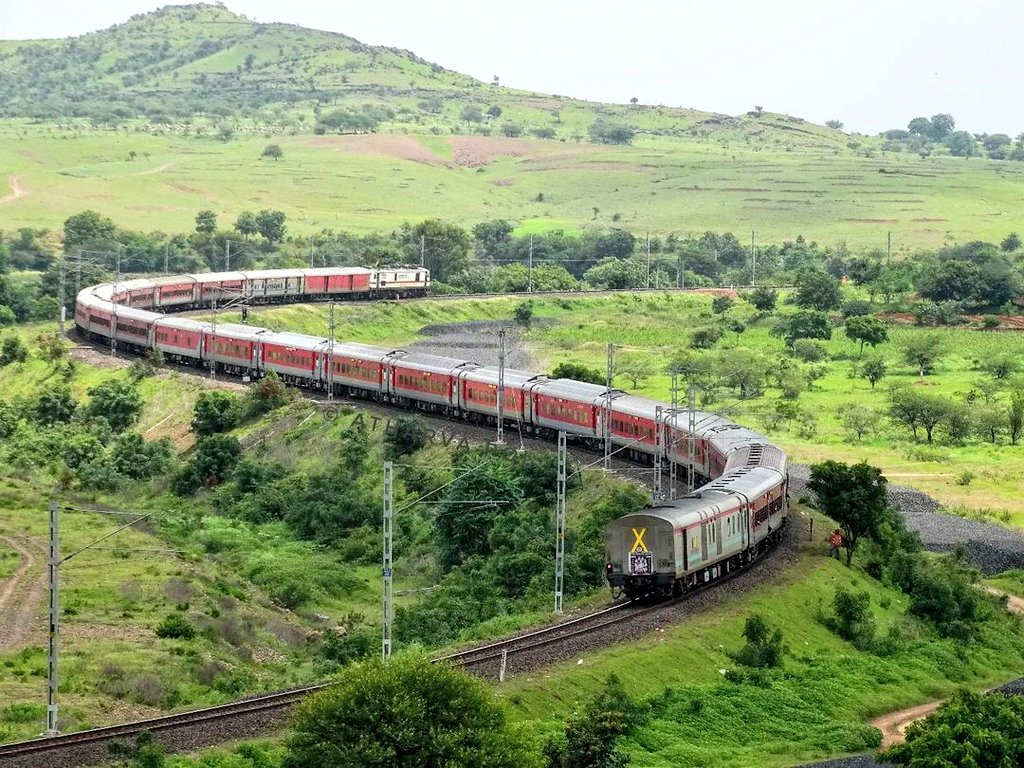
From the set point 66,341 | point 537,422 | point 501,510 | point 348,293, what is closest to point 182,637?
point 501,510

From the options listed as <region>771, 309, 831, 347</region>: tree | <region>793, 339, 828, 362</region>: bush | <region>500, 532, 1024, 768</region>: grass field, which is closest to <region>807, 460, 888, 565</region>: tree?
<region>500, 532, 1024, 768</region>: grass field

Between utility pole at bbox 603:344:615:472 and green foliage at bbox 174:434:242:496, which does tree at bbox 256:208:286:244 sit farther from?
utility pole at bbox 603:344:615:472

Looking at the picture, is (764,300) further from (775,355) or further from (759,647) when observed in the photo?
(759,647)

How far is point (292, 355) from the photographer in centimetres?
8675

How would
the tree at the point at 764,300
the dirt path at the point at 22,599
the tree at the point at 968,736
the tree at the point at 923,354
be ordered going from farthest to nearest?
the tree at the point at 764,300 < the tree at the point at 923,354 < the dirt path at the point at 22,599 < the tree at the point at 968,736

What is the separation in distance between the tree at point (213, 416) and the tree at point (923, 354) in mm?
42599

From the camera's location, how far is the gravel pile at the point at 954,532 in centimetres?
6253

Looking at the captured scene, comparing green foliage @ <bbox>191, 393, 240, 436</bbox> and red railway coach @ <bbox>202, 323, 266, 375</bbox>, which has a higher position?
red railway coach @ <bbox>202, 323, 266, 375</bbox>

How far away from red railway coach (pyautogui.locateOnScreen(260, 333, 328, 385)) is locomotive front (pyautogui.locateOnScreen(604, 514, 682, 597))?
41.2 metres

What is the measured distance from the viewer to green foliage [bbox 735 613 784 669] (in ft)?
142

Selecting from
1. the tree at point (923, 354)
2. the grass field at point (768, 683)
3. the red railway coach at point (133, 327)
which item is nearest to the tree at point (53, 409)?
the red railway coach at point (133, 327)

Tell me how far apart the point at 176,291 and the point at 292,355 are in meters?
31.4

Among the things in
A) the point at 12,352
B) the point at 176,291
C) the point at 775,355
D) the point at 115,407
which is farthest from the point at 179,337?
the point at 775,355

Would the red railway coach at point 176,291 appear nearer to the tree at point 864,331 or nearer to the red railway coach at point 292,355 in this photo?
the red railway coach at point 292,355
